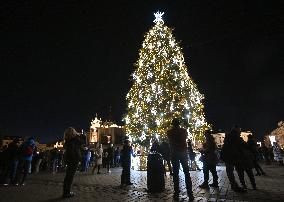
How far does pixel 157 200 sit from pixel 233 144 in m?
3.53

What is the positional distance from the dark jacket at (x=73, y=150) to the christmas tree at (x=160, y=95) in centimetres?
1442

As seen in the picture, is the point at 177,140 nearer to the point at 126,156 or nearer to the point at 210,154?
the point at 210,154

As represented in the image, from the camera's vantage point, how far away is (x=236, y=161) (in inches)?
370

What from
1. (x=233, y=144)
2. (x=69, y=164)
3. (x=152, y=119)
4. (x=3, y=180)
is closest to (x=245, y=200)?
(x=233, y=144)

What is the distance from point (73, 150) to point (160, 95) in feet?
50.4

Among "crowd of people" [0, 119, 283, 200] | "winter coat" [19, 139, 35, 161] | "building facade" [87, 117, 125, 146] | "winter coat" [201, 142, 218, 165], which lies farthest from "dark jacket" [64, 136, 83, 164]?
"building facade" [87, 117, 125, 146]

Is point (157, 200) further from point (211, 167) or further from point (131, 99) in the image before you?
point (131, 99)

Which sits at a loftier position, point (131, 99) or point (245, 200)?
point (131, 99)

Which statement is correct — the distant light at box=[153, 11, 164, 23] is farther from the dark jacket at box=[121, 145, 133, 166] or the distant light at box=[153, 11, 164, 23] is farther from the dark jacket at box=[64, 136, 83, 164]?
the dark jacket at box=[64, 136, 83, 164]

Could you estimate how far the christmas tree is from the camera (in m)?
23.5

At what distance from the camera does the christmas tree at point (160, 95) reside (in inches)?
926

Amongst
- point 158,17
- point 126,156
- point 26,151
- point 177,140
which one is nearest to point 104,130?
point 158,17

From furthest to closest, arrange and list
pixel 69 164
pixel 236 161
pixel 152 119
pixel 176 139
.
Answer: pixel 152 119 < pixel 236 161 < pixel 69 164 < pixel 176 139

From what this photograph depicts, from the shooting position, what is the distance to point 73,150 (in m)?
8.87
